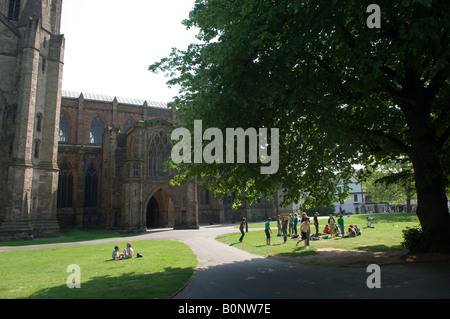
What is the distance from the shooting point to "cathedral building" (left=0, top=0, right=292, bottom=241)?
25.3 meters

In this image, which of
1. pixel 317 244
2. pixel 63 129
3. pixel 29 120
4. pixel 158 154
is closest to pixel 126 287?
pixel 317 244

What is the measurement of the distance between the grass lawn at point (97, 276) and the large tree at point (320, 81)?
152 inches

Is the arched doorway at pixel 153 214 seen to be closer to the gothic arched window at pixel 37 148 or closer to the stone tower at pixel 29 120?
the stone tower at pixel 29 120

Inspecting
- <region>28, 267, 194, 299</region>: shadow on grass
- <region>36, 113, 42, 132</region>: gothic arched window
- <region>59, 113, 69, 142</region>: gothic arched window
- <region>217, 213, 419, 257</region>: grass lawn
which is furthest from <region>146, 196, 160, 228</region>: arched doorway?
<region>28, 267, 194, 299</region>: shadow on grass

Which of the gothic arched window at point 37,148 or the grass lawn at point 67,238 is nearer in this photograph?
the grass lawn at point 67,238

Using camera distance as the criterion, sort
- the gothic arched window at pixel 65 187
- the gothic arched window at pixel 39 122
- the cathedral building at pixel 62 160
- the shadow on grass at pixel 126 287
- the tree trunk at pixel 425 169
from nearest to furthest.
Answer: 1. the shadow on grass at pixel 126 287
2. the tree trunk at pixel 425 169
3. the cathedral building at pixel 62 160
4. the gothic arched window at pixel 39 122
5. the gothic arched window at pixel 65 187

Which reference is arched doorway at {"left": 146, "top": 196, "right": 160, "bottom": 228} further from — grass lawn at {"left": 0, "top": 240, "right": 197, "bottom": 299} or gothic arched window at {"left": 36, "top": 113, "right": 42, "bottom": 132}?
grass lawn at {"left": 0, "top": 240, "right": 197, "bottom": 299}

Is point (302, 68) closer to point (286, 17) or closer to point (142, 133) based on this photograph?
point (286, 17)

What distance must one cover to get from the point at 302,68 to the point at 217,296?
7.20 m

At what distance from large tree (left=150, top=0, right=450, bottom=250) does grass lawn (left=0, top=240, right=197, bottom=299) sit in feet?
12.6

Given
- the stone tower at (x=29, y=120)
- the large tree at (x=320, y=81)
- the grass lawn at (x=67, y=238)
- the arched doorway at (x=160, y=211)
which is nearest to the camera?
the large tree at (x=320, y=81)

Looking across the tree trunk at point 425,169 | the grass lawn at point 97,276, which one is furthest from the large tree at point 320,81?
the grass lawn at point 97,276

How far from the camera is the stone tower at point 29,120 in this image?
24203mm

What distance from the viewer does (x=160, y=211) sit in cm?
3656
